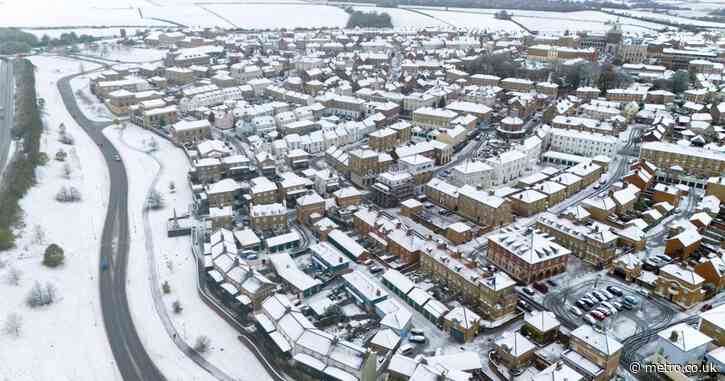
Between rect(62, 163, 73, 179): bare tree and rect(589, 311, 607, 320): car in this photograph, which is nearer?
rect(589, 311, 607, 320): car

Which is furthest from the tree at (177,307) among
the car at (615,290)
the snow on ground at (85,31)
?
the snow on ground at (85,31)

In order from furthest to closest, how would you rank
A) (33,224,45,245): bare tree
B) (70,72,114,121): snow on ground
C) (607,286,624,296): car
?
1. (70,72,114,121): snow on ground
2. (33,224,45,245): bare tree
3. (607,286,624,296): car

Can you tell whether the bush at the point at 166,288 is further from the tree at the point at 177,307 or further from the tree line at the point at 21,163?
the tree line at the point at 21,163

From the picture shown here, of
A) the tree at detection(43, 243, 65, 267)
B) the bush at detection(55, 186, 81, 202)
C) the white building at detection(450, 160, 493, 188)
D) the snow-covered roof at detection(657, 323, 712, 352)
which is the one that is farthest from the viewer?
the white building at detection(450, 160, 493, 188)

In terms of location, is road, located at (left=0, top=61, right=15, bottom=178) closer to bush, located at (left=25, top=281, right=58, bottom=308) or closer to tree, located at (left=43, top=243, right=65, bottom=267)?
tree, located at (left=43, top=243, right=65, bottom=267)

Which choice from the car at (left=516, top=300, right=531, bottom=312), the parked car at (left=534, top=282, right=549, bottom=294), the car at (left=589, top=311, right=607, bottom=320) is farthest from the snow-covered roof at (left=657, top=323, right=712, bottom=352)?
the parked car at (left=534, top=282, right=549, bottom=294)

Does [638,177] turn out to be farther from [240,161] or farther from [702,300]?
[240,161]

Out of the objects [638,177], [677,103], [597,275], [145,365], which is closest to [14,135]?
[145,365]
